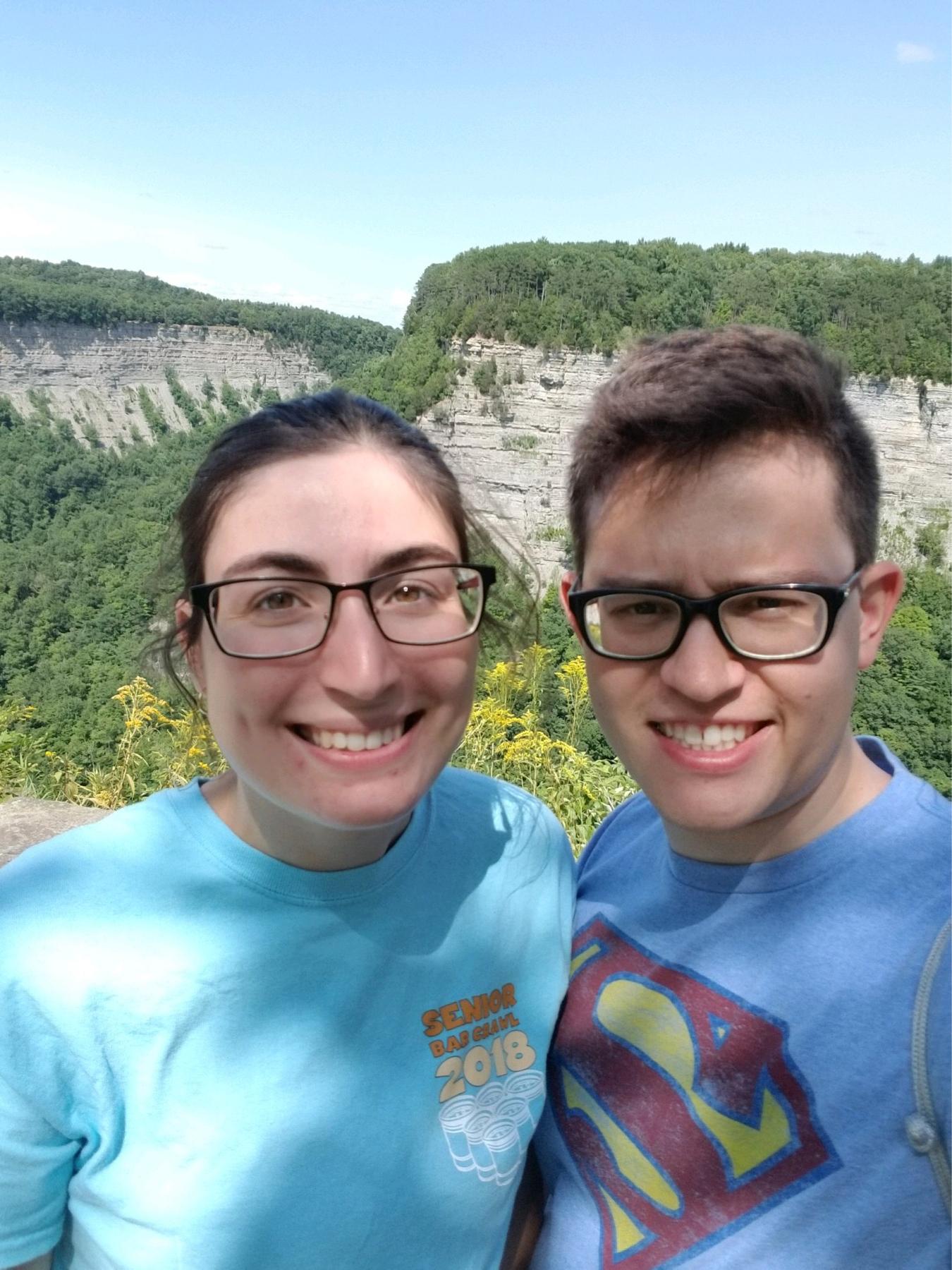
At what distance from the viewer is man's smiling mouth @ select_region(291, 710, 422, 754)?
102 centimetres

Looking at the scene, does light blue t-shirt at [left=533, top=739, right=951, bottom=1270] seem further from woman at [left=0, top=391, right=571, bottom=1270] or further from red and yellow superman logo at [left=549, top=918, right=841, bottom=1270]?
woman at [left=0, top=391, right=571, bottom=1270]

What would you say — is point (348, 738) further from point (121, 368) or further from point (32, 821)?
point (121, 368)

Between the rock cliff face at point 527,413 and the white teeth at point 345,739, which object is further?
the rock cliff face at point 527,413

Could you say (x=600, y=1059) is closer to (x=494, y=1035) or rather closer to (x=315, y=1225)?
(x=494, y=1035)

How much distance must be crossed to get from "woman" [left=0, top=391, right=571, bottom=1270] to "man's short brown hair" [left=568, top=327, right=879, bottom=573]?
248mm

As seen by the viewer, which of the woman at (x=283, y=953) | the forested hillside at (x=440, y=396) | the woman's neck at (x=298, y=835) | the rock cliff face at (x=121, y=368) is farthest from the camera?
the rock cliff face at (x=121, y=368)

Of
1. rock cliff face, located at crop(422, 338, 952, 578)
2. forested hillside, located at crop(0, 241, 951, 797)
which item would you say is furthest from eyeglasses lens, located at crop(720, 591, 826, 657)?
rock cliff face, located at crop(422, 338, 952, 578)

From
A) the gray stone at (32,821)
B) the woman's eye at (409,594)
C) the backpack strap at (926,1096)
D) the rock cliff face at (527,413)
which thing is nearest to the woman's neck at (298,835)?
the woman's eye at (409,594)

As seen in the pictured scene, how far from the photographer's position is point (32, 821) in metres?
2.82

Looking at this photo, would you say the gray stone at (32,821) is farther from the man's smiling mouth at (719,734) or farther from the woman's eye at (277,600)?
the man's smiling mouth at (719,734)

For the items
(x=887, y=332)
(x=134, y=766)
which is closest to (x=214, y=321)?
(x=887, y=332)

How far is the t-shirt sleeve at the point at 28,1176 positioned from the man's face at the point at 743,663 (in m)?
0.81

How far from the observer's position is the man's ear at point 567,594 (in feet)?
3.78

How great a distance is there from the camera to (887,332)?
131ft
